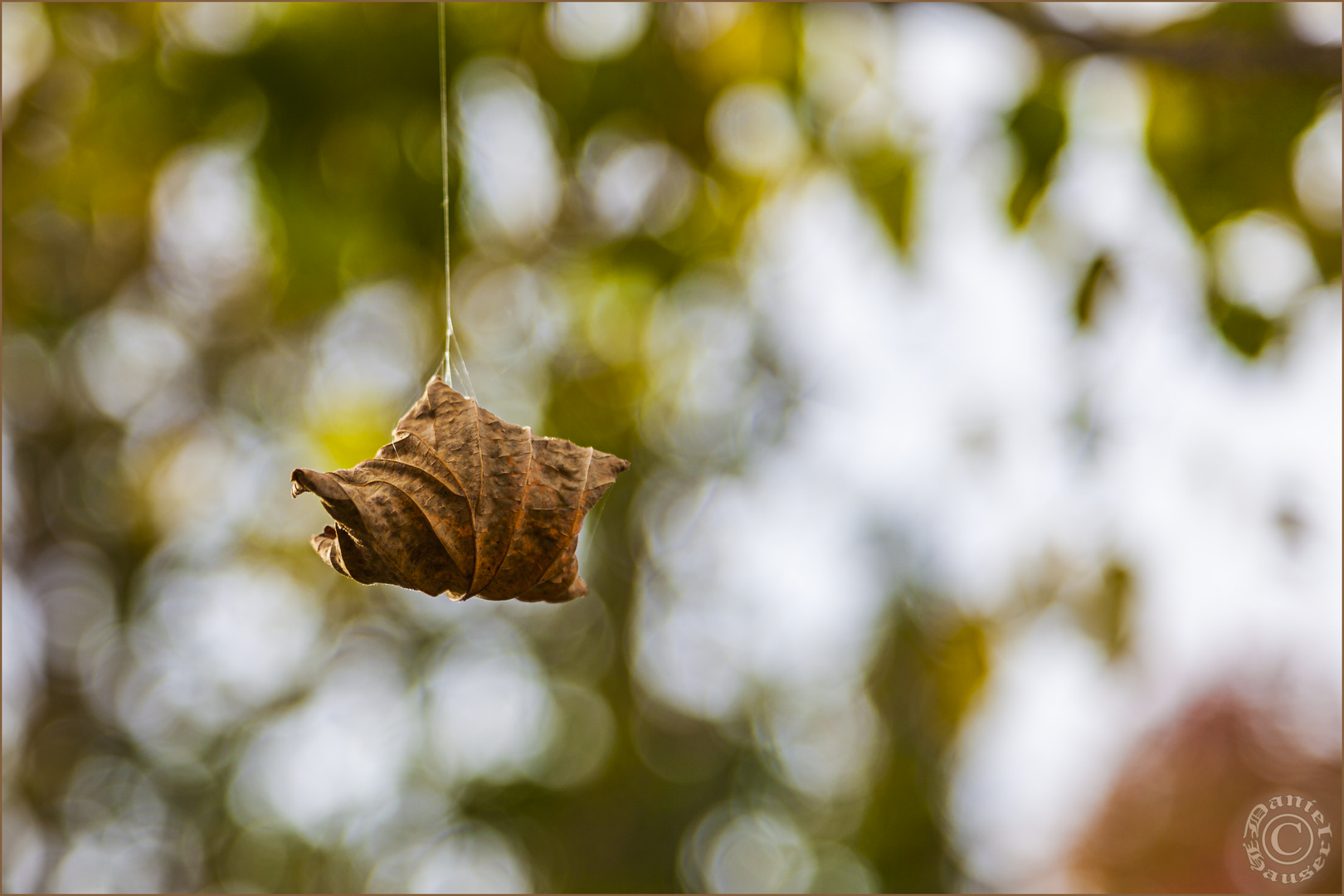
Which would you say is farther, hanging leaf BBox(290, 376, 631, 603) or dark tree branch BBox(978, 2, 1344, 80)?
dark tree branch BBox(978, 2, 1344, 80)

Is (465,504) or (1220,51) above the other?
(1220,51)

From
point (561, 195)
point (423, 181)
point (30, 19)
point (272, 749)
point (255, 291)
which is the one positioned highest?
point (30, 19)

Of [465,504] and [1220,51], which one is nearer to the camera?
[465,504]

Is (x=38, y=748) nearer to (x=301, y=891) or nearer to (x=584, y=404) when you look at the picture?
(x=301, y=891)

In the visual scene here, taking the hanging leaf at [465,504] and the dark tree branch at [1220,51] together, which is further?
the dark tree branch at [1220,51]

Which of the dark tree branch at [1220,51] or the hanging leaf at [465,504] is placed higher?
the dark tree branch at [1220,51]

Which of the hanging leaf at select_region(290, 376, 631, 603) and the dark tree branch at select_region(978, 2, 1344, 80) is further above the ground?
the dark tree branch at select_region(978, 2, 1344, 80)

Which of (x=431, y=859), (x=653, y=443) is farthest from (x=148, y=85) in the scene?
(x=431, y=859)

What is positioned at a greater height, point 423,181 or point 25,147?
point 25,147
